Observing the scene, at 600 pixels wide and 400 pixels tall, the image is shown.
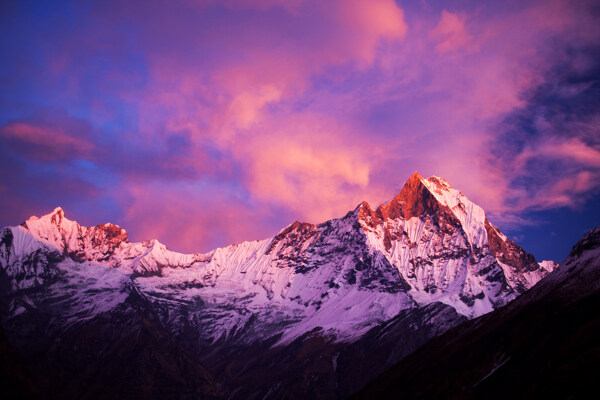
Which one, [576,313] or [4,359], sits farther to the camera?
[4,359]

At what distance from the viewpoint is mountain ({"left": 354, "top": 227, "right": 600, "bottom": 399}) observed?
93688mm

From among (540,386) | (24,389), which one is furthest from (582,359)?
(24,389)

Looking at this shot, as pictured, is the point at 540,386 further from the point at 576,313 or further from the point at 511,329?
the point at 511,329

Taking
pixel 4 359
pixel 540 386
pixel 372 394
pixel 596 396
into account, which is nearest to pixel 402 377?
pixel 372 394

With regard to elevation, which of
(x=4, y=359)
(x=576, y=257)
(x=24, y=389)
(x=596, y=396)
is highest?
(x=4, y=359)

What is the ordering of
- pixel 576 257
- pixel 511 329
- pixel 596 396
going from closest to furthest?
pixel 596 396, pixel 511 329, pixel 576 257

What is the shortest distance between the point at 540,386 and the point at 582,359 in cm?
852

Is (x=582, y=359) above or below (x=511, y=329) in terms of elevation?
below

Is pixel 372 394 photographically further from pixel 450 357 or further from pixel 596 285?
pixel 596 285

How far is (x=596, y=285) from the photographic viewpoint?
141 m

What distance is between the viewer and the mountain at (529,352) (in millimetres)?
93688

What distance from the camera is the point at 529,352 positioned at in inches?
4715

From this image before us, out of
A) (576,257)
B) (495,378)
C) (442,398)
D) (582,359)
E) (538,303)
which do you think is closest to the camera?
(582,359)

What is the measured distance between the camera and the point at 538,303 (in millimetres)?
161750
